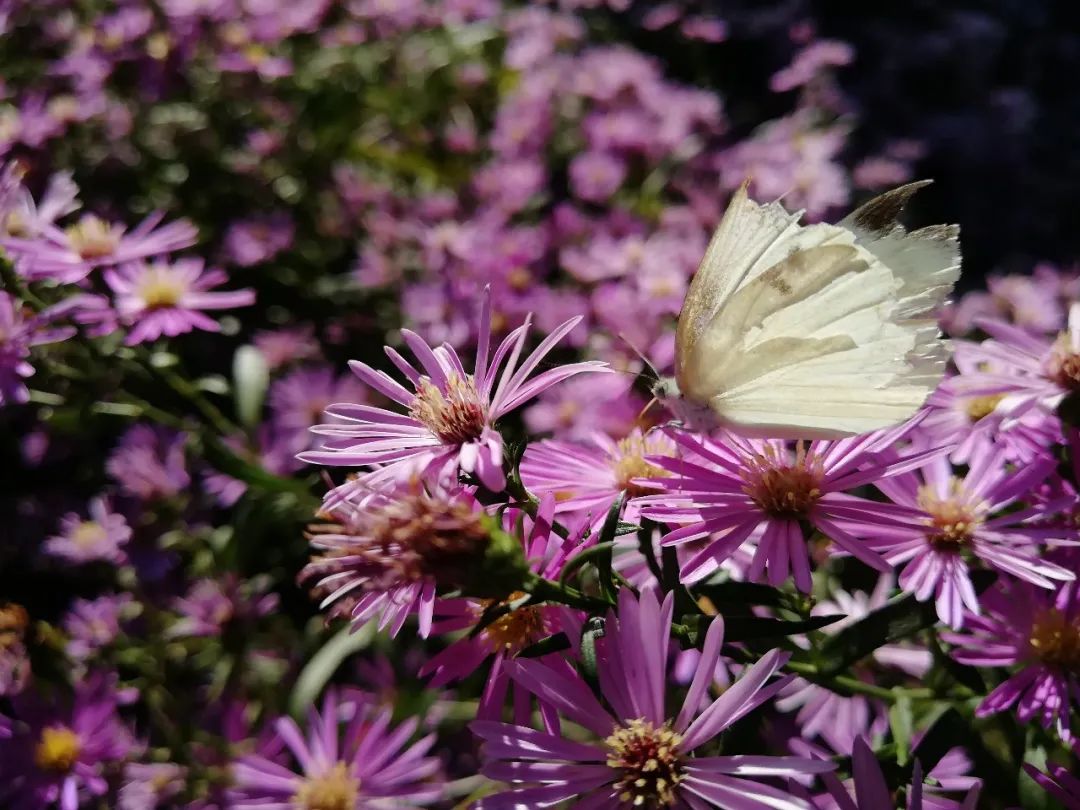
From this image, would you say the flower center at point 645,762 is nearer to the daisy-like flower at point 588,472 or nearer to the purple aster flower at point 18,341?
the daisy-like flower at point 588,472

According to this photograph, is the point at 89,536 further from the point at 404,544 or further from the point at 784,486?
the point at 784,486

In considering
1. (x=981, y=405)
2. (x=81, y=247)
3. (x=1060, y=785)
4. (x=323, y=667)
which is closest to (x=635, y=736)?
(x=1060, y=785)

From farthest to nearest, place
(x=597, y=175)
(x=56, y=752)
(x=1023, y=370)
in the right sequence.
→ 1. (x=597, y=175)
2. (x=56, y=752)
3. (x=1023, y=370)

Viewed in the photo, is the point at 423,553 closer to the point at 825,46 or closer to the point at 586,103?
the point at 586,103

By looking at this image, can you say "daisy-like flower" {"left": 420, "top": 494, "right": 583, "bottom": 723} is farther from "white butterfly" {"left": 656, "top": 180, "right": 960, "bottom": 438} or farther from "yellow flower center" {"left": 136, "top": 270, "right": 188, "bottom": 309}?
"yellow flower center" {"left": 136, "top": 270, "right": 188, "bottom": 309}

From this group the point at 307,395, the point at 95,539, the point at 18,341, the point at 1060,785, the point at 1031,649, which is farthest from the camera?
the point at 307,395

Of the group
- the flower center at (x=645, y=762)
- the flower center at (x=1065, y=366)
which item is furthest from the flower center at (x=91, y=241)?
the flower center at (x=1065, y=366)

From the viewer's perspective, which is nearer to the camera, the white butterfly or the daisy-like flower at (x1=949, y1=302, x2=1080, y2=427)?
the white butterfly

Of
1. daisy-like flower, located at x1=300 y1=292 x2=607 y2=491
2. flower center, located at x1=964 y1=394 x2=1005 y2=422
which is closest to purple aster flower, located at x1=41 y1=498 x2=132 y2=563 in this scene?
daisy-like flower, located at x1=300 y1=292 x2=607 y2=491
